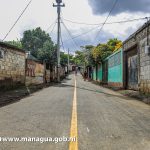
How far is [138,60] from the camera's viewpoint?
16516 millimetres

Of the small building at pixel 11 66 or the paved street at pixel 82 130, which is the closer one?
the paved street at pixel 82 130

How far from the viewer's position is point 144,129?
5.98 metres

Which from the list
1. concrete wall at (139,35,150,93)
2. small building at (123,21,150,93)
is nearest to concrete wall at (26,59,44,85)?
small building at (123,21,150,93)

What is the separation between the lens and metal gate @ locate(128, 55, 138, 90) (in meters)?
17.8

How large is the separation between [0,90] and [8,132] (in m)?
10.3

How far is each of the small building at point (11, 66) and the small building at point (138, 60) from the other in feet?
26.1

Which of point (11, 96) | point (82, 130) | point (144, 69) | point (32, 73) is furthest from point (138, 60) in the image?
point (82, 130)

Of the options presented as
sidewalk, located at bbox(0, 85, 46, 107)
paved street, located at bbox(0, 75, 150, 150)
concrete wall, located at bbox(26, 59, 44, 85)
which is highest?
concrete wall, located at bbox(26, 59, 44, 85)

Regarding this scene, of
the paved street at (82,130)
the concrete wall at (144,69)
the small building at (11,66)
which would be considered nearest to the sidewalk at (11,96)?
the small building at (11,66)

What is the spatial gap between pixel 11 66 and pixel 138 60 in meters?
8.11

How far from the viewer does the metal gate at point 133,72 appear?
17812 millimetres

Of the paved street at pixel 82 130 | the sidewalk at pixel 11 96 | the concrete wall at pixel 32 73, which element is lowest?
the paved street at pixel 82 130

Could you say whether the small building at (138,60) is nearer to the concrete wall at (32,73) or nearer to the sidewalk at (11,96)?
the sidewalk at (11,96)

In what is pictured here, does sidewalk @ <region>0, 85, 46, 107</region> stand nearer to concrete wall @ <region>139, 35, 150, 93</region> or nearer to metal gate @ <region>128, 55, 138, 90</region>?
concrete wall @ <region>139, 35, 150, 93</region>
